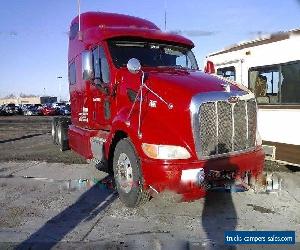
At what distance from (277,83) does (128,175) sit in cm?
415

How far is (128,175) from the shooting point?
19.7ft

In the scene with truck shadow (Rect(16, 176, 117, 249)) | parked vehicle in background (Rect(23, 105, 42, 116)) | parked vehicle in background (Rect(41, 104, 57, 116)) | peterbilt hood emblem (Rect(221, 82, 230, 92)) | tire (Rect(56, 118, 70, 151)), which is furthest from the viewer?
parked vehicle in background (Rect(23, 105, 42, 116))

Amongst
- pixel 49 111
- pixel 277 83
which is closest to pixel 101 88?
pixel 277 83

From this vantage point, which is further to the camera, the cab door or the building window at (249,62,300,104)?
the building window at (249,62,300,104)

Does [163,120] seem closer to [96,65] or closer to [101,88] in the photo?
[101,88]

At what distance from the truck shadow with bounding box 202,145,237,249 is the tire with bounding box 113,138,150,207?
3.30 feet

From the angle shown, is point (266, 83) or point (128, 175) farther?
point (266, 83)

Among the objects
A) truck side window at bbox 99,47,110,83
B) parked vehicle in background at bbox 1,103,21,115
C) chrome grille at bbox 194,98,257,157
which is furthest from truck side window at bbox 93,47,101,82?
parked vehicle in background at bbox 1,103,21,115

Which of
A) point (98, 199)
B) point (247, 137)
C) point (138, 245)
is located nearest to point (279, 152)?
point (247, 137)

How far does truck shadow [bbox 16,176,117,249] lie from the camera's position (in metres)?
4.75

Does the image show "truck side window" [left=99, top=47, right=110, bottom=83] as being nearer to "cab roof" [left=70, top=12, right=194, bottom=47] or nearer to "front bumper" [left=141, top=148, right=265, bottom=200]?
"cab roof" [left=70, top=12, right=194, bottom=47]

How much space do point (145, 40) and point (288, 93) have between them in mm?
3181

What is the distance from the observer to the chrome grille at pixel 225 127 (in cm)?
552

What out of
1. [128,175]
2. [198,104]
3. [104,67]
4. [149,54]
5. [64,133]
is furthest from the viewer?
[64,133]
